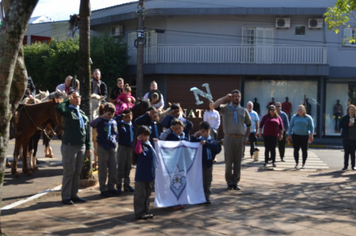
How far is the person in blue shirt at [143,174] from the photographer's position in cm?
797

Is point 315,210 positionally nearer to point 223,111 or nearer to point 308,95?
point 223,111

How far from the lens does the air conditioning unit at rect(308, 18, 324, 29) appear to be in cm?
2933

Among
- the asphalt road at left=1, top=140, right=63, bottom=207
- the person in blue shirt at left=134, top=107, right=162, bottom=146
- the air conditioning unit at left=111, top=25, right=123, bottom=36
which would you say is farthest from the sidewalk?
the air conditioning unit at left=111, top=25, right=123, bottom=36

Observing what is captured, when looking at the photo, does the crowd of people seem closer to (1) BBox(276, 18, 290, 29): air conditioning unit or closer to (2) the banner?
(2) the banner

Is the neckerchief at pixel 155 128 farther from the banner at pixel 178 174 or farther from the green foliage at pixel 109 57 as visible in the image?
the green foliage at pixel 109 57

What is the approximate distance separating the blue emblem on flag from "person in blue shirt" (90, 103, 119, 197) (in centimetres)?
158

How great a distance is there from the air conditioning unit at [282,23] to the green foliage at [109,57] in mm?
9959

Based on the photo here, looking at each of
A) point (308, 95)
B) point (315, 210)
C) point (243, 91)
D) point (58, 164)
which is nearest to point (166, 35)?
point (243, 91)

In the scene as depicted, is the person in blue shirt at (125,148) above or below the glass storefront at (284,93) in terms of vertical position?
below

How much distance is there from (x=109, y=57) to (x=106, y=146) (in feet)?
69.7

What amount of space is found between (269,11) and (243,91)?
514 centimetres

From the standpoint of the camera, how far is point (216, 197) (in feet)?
32.2

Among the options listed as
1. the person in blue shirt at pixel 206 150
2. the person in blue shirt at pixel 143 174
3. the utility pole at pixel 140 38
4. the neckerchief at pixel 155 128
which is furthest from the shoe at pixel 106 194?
the utility pole at pixel 140 38

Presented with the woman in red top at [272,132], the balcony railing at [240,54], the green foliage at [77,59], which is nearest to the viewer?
the woman in red top at [272,132]
